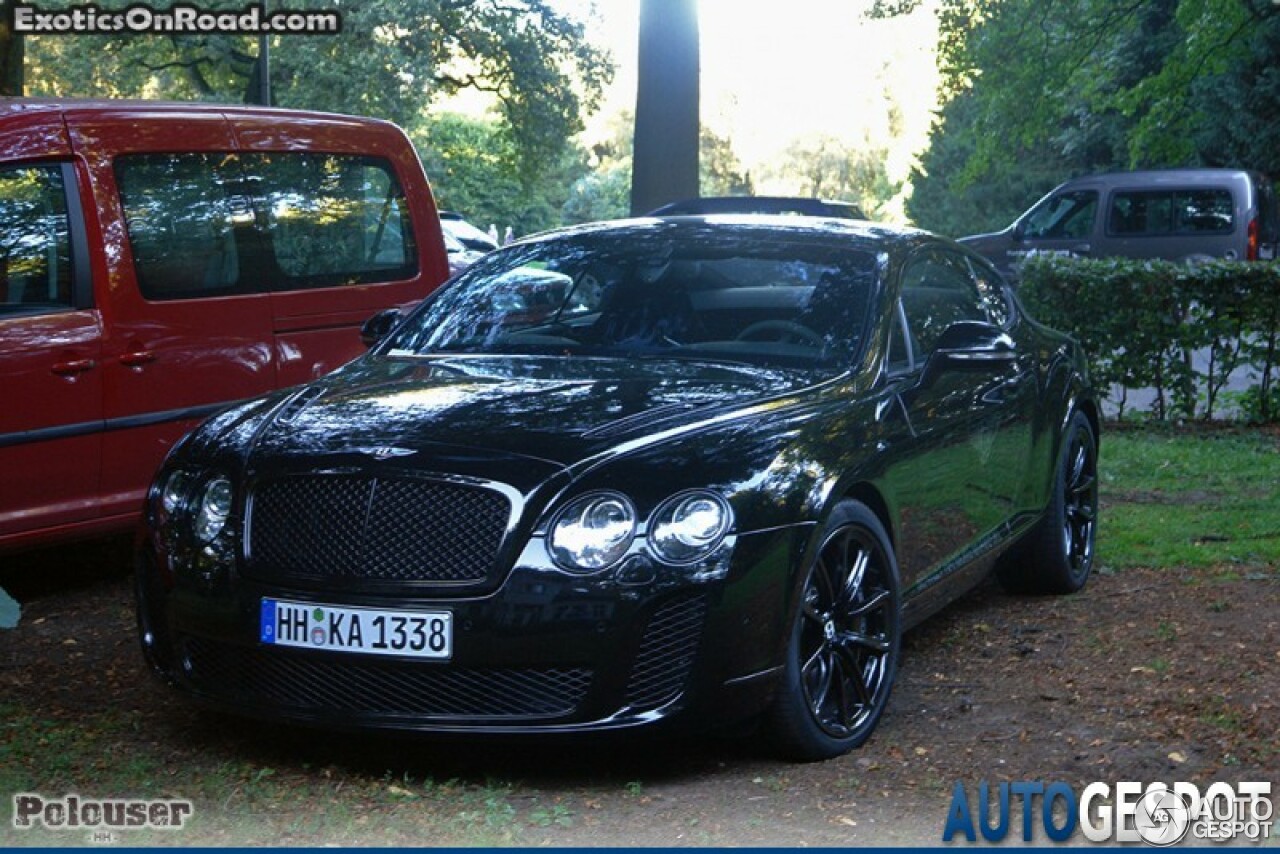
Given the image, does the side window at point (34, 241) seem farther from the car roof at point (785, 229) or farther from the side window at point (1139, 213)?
the side window at point (1139, 213)

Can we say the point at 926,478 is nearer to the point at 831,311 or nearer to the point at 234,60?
the point at 831,311

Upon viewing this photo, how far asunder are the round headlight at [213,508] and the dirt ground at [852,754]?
2.11ft

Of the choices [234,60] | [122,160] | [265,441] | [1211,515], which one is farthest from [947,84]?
[265,441]

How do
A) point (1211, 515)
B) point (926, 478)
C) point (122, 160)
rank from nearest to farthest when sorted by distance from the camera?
point (926, 478) → point (122, 160) → point (1211, 515)

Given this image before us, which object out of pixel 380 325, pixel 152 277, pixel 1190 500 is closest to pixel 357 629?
pixel 380 325

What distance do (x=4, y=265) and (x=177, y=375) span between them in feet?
2.78

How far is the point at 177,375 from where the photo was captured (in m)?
8.01

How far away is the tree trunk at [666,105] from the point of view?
16547 millimetres

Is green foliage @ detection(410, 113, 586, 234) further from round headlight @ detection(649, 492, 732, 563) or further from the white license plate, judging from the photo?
round headlight @ detection(649, 492, 732, 563)

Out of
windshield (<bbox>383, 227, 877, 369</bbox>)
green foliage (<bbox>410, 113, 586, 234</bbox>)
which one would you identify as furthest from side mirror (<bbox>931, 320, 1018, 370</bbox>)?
green foliage (<bbox>410, 113, 586, 234</bbox>)

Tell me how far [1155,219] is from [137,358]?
63.4 feet

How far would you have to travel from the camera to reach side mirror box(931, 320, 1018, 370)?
6367 mm

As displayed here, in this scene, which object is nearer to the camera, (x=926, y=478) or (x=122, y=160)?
(x=926, y=478)

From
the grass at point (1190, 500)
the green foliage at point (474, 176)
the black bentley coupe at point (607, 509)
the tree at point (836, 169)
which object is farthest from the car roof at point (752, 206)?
the tree at point (836, 169)
